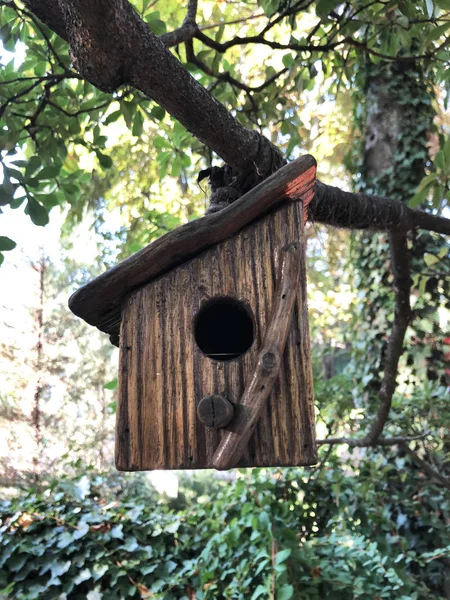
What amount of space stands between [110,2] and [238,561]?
2.65m

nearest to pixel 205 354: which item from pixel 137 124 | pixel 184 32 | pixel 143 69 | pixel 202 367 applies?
pixel 202 367

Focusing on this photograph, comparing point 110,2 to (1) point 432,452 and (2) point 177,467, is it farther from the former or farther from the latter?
(1) point 432,452

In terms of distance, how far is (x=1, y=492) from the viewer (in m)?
5.77

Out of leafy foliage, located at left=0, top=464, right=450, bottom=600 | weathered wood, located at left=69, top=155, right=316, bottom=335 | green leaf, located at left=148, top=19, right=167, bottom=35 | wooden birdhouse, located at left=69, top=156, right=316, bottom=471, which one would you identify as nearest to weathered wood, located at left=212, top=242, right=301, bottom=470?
wooden birdhouse, located at left=69, top=156, right=316, bottom=471

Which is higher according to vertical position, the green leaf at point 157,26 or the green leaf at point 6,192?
the green leaf at point 157,26

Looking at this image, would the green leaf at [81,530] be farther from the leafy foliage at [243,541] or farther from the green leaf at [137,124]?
the green leaf at [137,124]

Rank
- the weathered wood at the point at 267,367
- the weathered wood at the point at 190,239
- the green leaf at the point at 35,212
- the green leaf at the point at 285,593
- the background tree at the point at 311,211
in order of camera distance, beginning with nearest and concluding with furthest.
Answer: the weathered wood at the point at 267,367, the weathered wood at the point at 190,239, the background tree at the point at 311,211, the green leaf at the point at 35,212, the green leaf at the point at 285,593

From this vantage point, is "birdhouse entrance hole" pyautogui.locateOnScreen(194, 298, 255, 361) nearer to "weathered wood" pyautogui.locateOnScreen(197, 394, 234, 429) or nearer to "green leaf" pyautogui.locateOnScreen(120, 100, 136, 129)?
"weathered wood" pyautogui.locateOnScreen(197, 394, 234, 429)

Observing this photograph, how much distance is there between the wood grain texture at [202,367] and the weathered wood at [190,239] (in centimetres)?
2

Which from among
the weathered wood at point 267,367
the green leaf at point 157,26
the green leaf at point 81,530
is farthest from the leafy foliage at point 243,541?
the green leaf at point 157,26

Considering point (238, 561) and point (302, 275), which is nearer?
point (302, 275)

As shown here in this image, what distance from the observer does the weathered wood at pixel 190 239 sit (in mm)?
1093

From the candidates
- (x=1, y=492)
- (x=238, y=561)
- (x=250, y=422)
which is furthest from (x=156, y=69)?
(x=1, y=492)

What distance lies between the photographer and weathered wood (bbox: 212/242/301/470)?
963 millimetres
